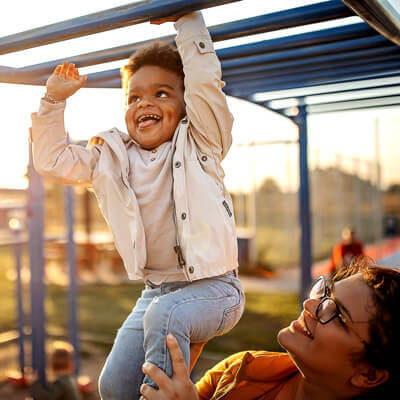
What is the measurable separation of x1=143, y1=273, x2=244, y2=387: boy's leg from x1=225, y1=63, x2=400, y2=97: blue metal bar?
3.12 feet

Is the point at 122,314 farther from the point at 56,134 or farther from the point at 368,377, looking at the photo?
the point at 368,377

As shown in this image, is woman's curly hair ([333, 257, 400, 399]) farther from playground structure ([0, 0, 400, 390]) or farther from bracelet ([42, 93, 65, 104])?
bracelet ([42, 93, 65, 104])

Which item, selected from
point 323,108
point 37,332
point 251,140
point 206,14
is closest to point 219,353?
point 37,332

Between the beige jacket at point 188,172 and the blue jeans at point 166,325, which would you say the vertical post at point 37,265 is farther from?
the blue jeans at point 166,325

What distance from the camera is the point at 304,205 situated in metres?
3.92

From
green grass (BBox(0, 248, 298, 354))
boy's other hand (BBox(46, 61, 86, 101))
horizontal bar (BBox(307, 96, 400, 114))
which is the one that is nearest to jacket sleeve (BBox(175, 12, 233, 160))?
boy's other hand (BBox(46, 61, 86, 101))

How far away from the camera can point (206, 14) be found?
1.51m

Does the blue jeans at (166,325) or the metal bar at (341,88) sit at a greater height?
the metal bar at (341,88)

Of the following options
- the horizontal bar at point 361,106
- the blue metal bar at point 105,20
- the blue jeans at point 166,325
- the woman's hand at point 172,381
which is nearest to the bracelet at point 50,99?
the blue metal bar at point 105,20

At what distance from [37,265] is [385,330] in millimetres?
3105

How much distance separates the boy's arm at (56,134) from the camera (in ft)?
5.06

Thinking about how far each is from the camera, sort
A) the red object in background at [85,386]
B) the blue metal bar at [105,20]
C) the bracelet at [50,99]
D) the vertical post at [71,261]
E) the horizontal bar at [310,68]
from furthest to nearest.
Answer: the red object in background at [85,386]
the vertical post at [71,261]
the horizontal bar at [310,68]
the bracelet at [50,99]
the blue metal bar at [105,20]


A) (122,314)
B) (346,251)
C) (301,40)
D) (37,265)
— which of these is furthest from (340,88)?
(122,314)

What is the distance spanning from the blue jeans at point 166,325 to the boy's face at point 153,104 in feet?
1.64
